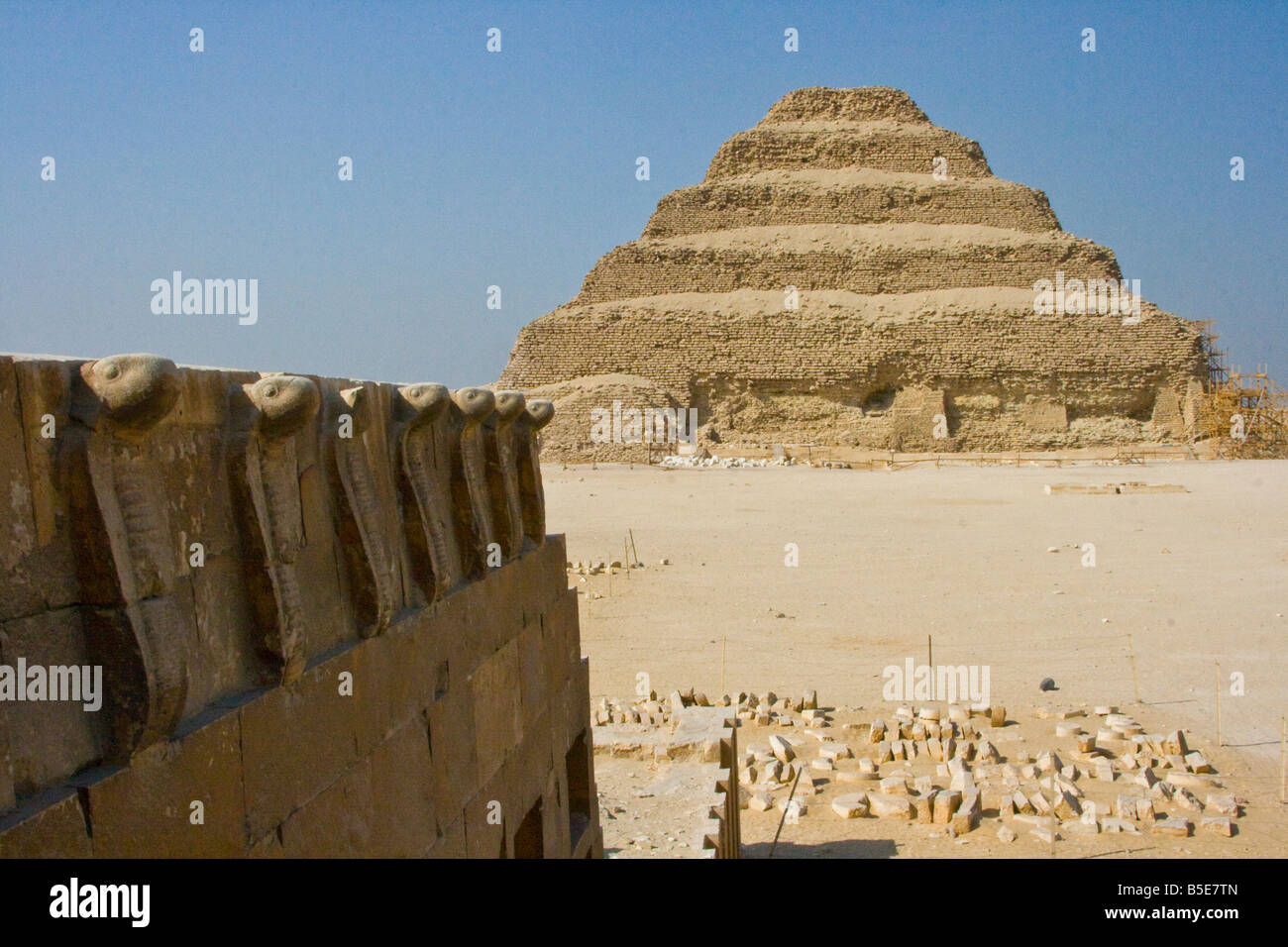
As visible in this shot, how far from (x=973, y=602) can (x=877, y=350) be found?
153ft

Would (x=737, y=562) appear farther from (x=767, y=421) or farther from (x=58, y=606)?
(x=767, y=421)

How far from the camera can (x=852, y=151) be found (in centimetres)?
7394

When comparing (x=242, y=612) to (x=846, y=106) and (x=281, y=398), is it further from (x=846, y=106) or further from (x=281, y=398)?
(x=846, y=106)

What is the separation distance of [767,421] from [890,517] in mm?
36260

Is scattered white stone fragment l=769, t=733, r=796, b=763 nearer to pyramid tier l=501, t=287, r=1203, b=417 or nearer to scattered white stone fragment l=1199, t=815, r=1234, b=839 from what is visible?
scattered white stone fragment l=1199, t=815, r=1234, b=839

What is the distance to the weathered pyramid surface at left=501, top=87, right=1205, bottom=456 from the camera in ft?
190

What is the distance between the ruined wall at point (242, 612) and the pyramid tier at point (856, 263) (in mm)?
61749

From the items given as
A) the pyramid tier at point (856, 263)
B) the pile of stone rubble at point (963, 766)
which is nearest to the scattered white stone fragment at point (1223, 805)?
the pile of stone rubble at point (963, 766)

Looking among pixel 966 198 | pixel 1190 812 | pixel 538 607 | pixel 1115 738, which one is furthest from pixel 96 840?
pixel 966 198

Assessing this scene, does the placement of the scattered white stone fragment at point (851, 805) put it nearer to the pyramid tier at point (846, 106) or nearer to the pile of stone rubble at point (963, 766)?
the pile of stone rubble at point (963, 766)

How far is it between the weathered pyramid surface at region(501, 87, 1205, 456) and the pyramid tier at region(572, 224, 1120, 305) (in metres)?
0.11

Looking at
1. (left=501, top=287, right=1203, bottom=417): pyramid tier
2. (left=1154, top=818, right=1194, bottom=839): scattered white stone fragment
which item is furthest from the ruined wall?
(left=501, top=287, right=1203, bottom=417): pyramid tier

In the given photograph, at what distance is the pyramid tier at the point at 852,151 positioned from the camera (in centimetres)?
7338

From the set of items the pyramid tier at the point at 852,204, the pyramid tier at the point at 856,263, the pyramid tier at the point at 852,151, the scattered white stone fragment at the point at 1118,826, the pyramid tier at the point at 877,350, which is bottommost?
the scattered white stone fragment at the point at 1118,826
